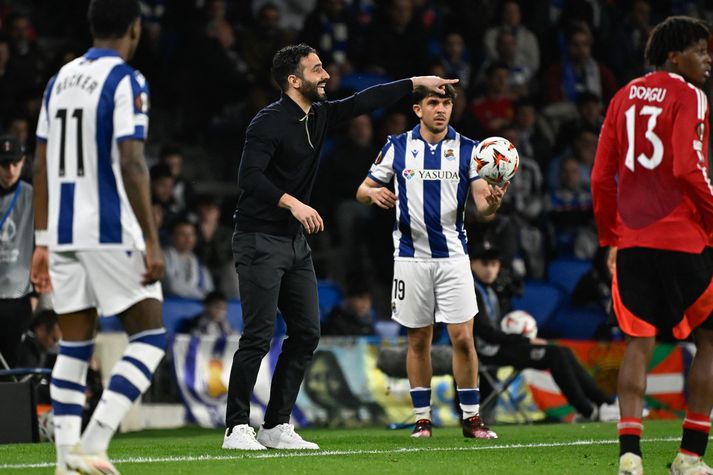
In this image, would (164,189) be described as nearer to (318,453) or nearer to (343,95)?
(343,95)

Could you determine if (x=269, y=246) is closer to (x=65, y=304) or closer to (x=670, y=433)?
(x=65, y=304)

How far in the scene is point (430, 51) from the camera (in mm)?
17359

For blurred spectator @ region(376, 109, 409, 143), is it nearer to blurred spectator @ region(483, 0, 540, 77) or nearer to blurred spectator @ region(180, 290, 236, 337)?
blurred spectator @ region(483, 0, 540, 77)

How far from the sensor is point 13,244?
33.5 ft

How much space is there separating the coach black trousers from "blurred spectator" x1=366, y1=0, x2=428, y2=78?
8.28 metres

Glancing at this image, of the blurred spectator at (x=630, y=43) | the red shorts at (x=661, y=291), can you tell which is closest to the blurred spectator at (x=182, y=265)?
the blurred spectator at (x=630, y=43)

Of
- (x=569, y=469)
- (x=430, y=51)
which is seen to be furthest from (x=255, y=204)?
(x=430, y=51)


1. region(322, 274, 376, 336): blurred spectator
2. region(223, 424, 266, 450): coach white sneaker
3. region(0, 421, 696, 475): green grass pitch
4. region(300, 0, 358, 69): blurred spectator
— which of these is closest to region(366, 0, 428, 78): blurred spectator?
region(300, 0, 358, 69): blurred spectator

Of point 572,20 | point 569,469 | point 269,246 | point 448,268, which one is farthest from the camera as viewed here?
point 572,20

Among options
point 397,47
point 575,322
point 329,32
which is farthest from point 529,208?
point 329,32

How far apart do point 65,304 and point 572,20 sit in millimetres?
13875

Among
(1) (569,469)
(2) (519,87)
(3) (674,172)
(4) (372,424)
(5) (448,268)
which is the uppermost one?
(2) (519,87)

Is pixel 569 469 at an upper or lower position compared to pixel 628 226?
lower

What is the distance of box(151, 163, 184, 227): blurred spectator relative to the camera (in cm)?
1356
